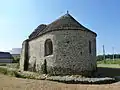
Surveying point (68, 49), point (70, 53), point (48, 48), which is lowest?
point (70, 53)

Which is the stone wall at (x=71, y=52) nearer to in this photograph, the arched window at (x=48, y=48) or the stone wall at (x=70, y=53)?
the stone wall at (x=70, y=53)

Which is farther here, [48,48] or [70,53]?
[48,48]

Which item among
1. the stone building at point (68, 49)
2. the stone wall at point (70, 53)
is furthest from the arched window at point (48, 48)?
the stone wall at point (70, 53)

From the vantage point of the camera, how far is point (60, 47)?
18.5 metres

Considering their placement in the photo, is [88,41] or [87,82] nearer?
[87,82]

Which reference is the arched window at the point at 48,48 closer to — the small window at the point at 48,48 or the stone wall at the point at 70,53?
the small window at the point at 48,48

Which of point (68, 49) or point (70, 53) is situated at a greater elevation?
point (68, 49)

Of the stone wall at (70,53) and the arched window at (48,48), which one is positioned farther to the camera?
the arched window at (48,48)

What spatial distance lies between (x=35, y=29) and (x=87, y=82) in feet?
58.8

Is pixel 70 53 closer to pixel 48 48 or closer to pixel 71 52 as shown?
pixel 71 52

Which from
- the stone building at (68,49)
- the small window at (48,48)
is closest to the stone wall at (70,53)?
the stone building at (68,49)

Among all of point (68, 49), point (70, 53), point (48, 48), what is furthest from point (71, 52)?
point (48, 48)

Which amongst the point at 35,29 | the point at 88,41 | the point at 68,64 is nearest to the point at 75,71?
the point at 68,64

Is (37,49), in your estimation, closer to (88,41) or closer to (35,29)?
(88,41)
